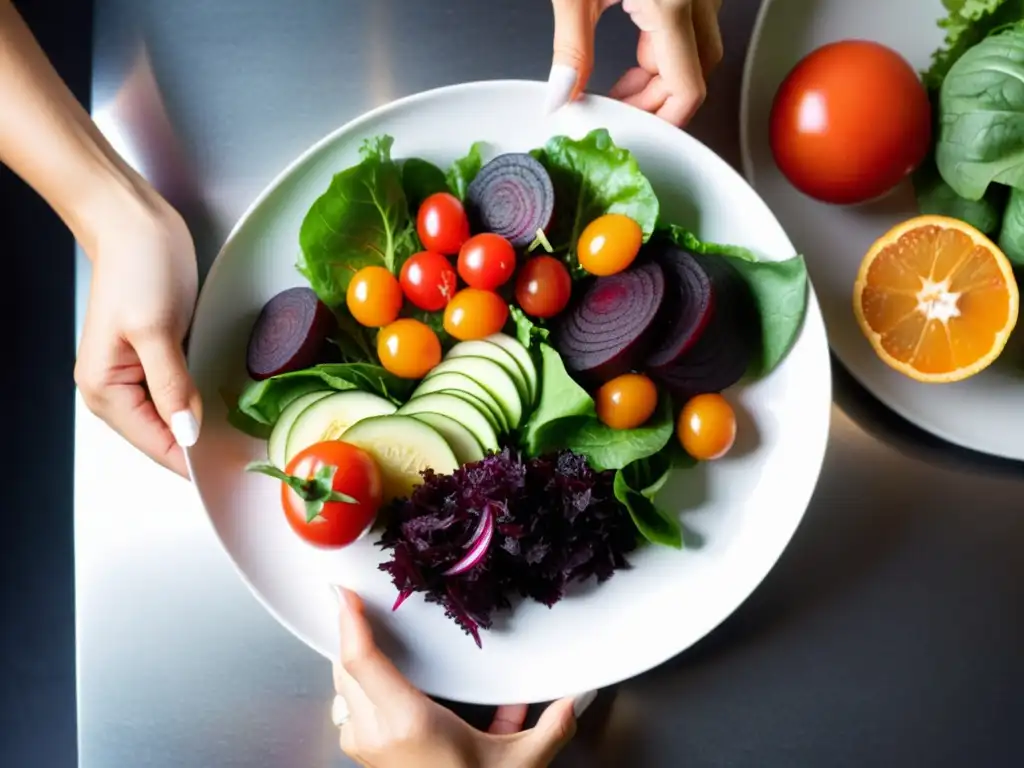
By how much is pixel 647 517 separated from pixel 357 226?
53 cm

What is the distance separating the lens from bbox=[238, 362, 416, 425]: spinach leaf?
1.10 metres

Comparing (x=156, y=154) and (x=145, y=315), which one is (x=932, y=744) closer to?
(x=145, y=315)

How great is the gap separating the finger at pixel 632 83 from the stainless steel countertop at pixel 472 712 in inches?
2.8

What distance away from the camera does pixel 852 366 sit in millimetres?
1215

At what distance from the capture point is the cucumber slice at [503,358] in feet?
3.70

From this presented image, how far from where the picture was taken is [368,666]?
107 cm

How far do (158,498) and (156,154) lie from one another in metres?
0.50

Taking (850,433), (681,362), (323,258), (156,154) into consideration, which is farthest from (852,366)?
(156,154)

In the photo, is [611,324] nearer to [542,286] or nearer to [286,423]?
[542,286]

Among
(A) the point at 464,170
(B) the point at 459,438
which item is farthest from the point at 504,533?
(A) the point at 464,170

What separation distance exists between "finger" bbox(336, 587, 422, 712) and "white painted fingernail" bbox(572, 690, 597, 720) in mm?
223

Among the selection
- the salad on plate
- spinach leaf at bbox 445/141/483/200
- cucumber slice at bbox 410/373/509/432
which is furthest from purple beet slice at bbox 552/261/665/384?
spinach leaf at bbox 445/141/483/200

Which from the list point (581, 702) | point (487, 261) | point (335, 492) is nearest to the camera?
point (335, 492)

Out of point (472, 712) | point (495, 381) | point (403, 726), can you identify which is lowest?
point (472, 712)
